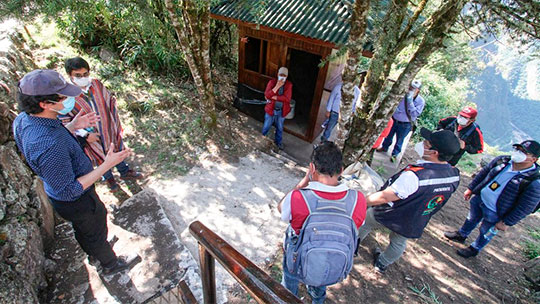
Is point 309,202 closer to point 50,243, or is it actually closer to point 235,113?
point 50,243

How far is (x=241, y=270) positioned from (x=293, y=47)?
556 cm

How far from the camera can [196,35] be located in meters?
4.58

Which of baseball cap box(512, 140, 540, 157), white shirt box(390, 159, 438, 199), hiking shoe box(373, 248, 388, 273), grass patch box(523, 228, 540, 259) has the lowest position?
grass patch box(523, 228, 540, 259)

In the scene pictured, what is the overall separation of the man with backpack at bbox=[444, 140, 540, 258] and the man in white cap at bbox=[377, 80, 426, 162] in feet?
6.62

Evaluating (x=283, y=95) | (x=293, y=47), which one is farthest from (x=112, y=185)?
(x=293, y=47)

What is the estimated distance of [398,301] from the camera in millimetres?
3068

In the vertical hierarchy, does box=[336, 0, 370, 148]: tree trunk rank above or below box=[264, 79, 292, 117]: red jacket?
above

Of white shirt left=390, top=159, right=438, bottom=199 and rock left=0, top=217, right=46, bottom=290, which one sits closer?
rock left=0, top=217, right=46, bottom=290

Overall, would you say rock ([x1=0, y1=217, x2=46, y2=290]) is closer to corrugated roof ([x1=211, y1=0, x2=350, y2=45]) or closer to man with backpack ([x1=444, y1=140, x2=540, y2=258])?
corrugated roof ([x1=211, y1=0, x2=350, y2=45])

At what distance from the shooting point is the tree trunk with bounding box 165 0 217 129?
4.27 m

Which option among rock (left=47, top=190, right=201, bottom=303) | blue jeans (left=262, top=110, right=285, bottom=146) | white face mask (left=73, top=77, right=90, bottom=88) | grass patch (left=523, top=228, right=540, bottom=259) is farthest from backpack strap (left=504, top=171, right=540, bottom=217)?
white face mask (left=73, top=77, right=90, bottom=88)

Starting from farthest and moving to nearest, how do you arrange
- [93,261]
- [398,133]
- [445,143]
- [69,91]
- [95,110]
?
[398,133] → [95,110] → [93,261] → [445,143] → [69,91]

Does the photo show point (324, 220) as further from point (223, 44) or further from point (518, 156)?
point (223, 44)

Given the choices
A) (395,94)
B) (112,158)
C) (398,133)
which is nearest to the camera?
(112,158)
